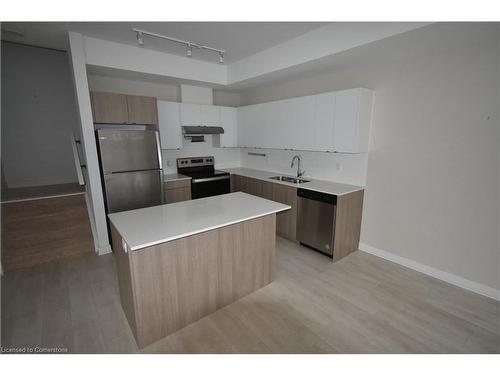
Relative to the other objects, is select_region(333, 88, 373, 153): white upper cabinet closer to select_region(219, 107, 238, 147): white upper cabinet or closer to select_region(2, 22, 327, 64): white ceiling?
select_region(2, 22, 327, 64): white ceiling

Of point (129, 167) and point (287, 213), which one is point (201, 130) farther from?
point (287, 213)

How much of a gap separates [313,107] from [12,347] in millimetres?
3817

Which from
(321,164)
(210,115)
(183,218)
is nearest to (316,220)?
(321,164)

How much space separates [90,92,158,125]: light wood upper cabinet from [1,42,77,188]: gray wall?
6.01 ft

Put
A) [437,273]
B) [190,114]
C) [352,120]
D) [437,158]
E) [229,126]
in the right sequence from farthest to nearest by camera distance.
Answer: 1. [229,126]
2. [190,114]
3. [352,120]
4. [437,273]
5. [437,158]

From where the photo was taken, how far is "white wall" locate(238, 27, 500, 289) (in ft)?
7.50

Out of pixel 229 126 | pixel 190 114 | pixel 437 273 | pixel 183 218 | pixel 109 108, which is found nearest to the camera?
pixel 183 218

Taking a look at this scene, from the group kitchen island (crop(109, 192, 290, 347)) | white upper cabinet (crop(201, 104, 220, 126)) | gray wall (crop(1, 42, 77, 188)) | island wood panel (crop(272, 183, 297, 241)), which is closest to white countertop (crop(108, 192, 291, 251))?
kitchen island (crop(109, 192, 290, 347))

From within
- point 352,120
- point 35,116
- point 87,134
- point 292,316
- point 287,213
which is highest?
point 35,116

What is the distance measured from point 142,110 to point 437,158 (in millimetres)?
3802

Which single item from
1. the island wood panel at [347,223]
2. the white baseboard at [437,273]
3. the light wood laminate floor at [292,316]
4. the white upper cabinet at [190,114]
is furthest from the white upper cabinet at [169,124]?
the white baseboard at [437,273]

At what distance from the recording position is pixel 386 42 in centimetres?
229

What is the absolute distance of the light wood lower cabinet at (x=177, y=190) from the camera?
12.6 feet

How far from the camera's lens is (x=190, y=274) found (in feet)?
6.34
